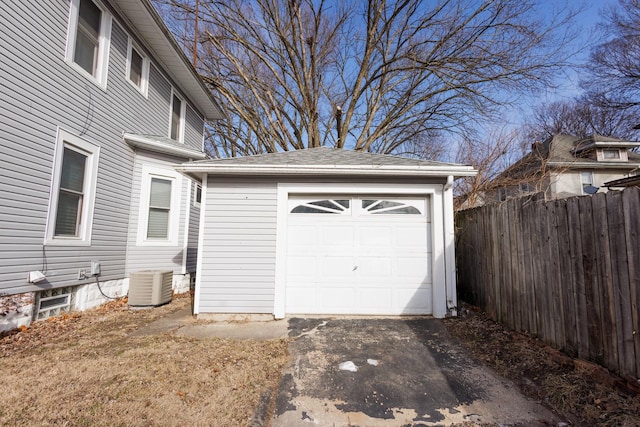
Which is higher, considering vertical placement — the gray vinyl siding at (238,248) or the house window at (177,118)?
the house window at (177,118)

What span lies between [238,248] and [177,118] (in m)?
6.04

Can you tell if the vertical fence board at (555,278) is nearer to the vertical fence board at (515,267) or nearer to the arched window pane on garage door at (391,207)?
the vertical fence board at (515,267)

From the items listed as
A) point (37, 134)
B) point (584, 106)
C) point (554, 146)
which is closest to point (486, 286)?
point (37, 134)

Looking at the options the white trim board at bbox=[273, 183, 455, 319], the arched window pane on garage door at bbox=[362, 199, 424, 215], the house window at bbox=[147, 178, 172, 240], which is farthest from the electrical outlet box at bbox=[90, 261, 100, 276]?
the arched window pane on garage door at bbox=[362, 199, 424, 215]

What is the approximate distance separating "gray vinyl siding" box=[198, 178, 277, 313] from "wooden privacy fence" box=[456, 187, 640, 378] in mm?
3747

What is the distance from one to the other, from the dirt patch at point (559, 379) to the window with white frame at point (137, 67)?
28.8 feet

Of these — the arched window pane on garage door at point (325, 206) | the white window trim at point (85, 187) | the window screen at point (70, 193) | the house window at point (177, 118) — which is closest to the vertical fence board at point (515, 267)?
the arched window pane on garage door at point (325, 206)

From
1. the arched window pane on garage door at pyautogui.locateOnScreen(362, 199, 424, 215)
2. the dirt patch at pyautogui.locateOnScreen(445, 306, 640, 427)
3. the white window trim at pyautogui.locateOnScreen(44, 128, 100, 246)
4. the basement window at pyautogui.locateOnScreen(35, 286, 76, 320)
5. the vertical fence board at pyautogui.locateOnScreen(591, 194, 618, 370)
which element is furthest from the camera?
the arched window pane on garage door at pyautogui.locateOnScreen(362, 199, 424, 215)

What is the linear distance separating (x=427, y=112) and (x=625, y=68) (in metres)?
12.2

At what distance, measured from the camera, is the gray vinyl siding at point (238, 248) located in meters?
5.37

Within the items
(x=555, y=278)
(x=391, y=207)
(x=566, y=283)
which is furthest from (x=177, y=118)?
(x=566, y=283)

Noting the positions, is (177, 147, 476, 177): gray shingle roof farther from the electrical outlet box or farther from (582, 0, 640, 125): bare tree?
(582, 0, 640, 125): bare tree

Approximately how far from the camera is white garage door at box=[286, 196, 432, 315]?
548 cm

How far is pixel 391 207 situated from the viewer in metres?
5.68
